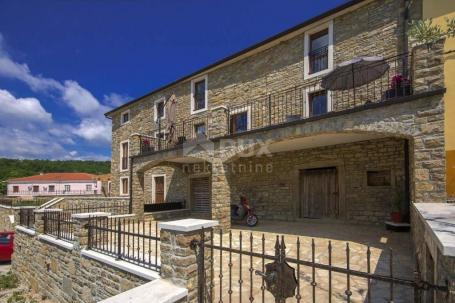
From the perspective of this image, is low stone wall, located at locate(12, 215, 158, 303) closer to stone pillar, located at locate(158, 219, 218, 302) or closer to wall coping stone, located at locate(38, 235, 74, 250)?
wall coping stone, located at locate(38, 235, 74, 250)

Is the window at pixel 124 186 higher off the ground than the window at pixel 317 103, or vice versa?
the window at pixel 317 103

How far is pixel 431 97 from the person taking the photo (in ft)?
15.3

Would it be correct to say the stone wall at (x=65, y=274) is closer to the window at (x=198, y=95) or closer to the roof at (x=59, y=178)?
the window at (x=198, y=95)

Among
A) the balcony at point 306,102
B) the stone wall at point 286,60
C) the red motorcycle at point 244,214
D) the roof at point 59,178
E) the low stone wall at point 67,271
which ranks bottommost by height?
the roof at point 59,178

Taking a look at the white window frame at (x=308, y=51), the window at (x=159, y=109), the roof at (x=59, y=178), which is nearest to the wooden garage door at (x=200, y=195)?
the window at (x=159, y=109)

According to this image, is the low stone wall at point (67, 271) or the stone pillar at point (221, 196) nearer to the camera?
the low stone wall at point (67, 271)

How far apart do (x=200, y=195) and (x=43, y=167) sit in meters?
59.8

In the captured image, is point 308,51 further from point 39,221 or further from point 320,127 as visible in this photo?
point 39,221

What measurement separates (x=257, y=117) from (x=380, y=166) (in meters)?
4.72

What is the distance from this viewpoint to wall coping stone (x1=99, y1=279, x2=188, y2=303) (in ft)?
9.84

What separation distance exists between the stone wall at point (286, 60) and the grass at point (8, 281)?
6244 mm

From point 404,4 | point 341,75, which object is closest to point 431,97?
point 341,75

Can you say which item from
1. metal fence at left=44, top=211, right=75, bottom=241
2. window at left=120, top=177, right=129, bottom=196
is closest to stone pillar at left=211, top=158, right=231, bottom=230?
metal fence at left=44, top=211, right=75, bottom=241

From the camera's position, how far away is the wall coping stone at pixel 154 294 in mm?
2998
